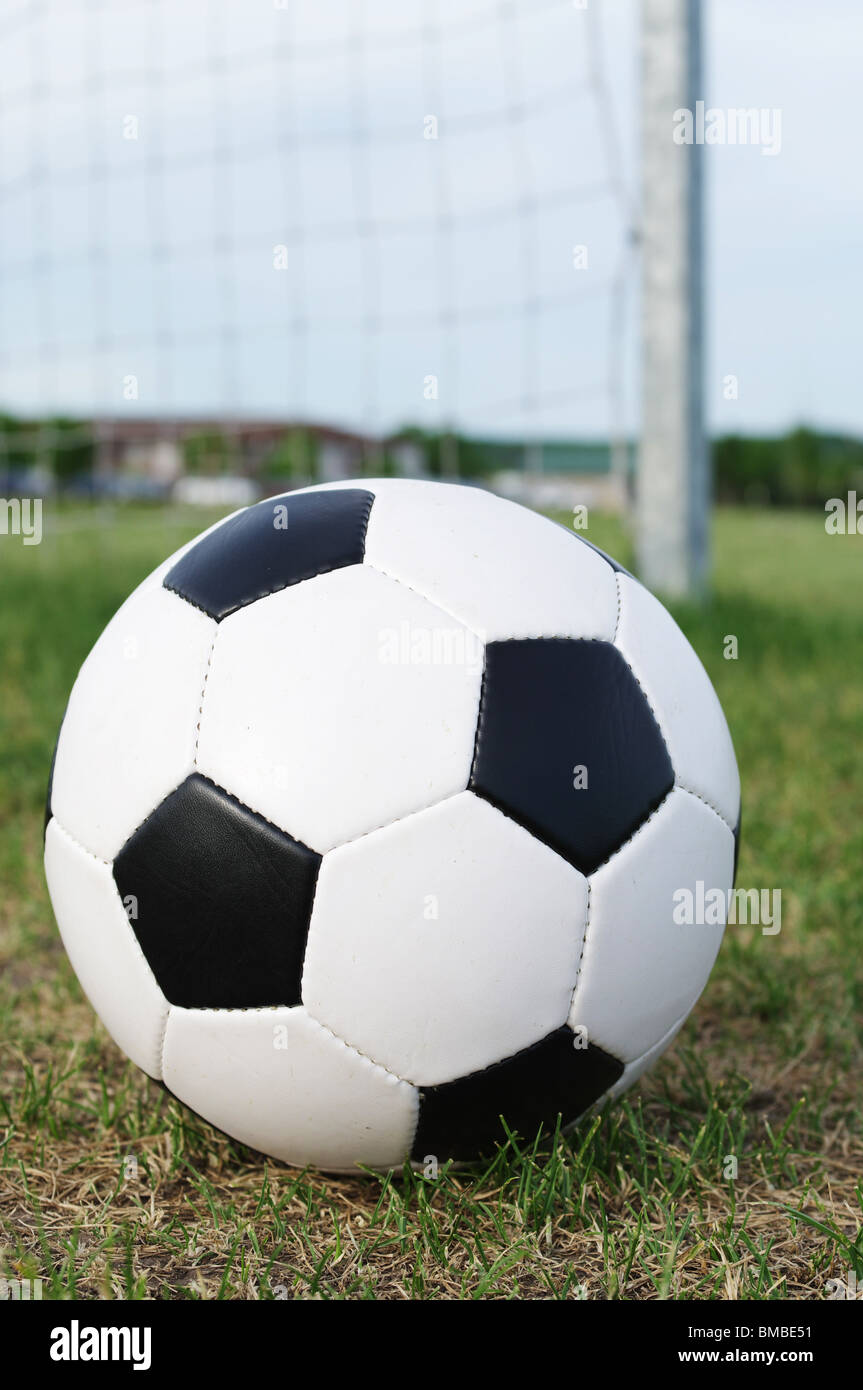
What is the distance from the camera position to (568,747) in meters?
1.89

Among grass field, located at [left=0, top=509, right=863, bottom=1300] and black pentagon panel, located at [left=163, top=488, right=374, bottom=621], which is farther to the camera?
black pentagon panel, located at [left=163, top=488, right=374, bottom=621]

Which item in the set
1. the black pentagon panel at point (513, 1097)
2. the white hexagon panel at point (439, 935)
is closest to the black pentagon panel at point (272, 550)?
the white hexagon panel at point (439, 935)

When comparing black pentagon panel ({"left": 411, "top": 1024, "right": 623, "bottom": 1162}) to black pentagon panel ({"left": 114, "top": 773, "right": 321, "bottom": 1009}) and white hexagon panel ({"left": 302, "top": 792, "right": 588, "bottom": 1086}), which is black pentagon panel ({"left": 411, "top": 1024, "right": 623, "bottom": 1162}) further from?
black pentagon panel ({"left": 114, "top": 773, "right": 321, "bottom": 1009})

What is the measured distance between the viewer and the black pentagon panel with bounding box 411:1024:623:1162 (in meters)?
1.91

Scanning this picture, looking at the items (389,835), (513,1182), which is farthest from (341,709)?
(513,1182)

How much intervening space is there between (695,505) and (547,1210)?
533 cm

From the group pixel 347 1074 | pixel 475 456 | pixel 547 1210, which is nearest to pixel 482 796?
pixel 347 1074

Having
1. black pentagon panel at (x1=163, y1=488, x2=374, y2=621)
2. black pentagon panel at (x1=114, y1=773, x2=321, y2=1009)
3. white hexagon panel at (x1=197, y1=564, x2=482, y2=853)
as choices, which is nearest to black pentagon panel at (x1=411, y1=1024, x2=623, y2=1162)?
black pentagon panel at (x1=114, y1=773, x2=321, y2=1009)

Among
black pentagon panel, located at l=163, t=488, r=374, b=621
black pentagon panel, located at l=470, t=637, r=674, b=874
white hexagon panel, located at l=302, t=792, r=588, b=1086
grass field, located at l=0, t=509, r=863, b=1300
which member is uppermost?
black pentagon panel, located at l=163, t=488, r=374, b=621

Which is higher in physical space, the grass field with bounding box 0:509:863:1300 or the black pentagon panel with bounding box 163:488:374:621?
the black pentagon panel with bounding box 163:488:374:621

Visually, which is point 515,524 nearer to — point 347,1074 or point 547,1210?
point 347,1074

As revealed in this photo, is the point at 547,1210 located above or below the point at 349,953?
below

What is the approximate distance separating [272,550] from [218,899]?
1.86 ft

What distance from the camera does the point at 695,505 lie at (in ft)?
22.4
